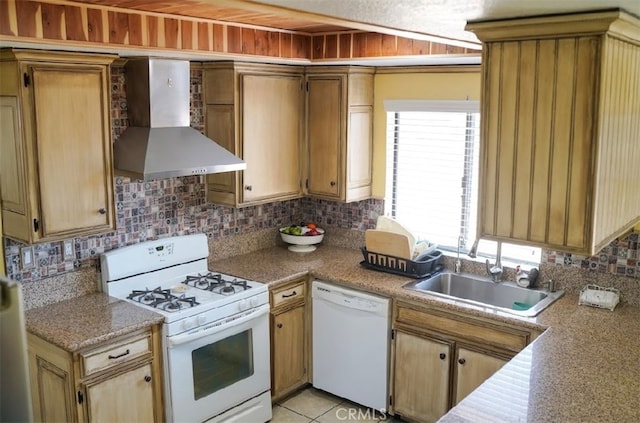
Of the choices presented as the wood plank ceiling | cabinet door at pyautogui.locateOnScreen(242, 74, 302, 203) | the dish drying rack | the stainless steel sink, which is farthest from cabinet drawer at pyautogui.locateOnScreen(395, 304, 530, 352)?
the wood plank ceiling

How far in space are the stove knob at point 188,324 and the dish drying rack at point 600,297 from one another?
81.6 inches

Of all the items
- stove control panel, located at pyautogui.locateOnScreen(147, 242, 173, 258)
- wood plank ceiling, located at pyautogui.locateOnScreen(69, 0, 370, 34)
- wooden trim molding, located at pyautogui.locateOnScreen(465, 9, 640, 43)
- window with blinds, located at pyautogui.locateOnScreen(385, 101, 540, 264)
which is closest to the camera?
wooden trim molding, located at pyautogui.locateOnScreen(465, 9, 640, 43)

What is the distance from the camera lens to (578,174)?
6.07 ft

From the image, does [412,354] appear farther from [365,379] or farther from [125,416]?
[125,416]

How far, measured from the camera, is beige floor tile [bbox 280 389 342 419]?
407 cm

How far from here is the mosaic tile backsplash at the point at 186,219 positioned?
3410 millimetres

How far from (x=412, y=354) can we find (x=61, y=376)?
6.26ft

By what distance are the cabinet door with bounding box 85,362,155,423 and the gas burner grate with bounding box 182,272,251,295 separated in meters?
0.61

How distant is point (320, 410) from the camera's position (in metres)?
4.08

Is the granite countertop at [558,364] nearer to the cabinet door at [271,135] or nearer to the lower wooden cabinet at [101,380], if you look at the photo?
the cabinet door at [271,135]

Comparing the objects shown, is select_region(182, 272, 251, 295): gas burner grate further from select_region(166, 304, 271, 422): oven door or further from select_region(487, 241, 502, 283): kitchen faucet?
select_region(487, 241, 502, 283): kitchen faucet

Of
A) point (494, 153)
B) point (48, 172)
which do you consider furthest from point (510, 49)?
point (48, 172)

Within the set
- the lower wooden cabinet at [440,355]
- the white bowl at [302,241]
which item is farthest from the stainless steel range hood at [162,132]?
the lower wooden cabinet at [440,355]

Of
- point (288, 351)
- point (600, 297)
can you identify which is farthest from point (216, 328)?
point (600, 297)
